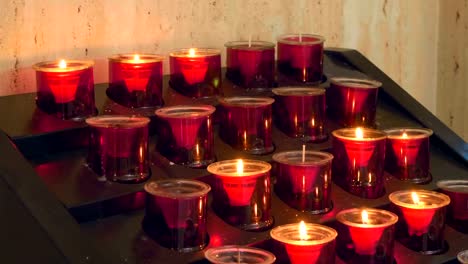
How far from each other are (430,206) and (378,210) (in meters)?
0.08

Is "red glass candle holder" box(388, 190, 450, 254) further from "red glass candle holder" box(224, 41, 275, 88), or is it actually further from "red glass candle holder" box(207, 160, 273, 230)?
"red glass candle holder" box(224, 41, 275, 88)

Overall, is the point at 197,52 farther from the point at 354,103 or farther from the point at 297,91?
the point at 354,103

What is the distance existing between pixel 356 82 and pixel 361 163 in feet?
0.80

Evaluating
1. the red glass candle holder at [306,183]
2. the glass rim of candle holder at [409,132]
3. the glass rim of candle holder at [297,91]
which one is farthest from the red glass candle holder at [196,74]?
the glass rim of candle holder at [409,132]

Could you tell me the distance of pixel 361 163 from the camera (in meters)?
1.40

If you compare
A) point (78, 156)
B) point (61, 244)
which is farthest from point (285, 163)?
point (61, 244)

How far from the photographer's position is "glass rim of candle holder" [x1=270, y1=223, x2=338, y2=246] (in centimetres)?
119

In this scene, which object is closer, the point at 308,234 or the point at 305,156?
the point at 308,234

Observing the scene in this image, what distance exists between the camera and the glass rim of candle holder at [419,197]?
1347mm

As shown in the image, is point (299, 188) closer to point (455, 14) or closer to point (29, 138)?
point (29, 138)

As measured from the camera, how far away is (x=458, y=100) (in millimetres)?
2178

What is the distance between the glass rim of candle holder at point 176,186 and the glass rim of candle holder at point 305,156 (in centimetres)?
16

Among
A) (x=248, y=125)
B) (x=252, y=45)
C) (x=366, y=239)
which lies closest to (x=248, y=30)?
(x=252, y=45)

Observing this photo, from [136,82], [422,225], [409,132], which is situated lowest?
[422,225]
